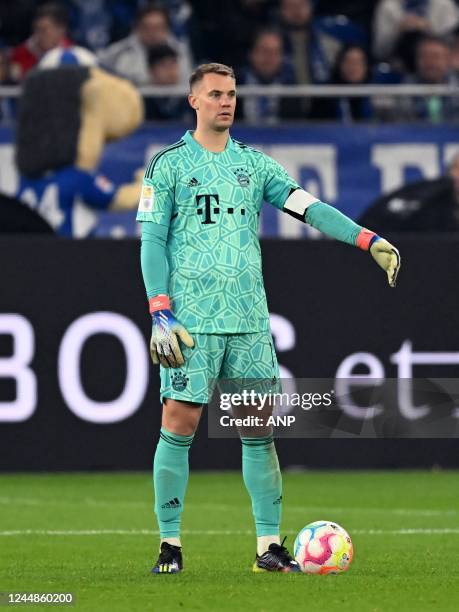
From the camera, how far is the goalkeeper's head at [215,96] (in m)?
7.60

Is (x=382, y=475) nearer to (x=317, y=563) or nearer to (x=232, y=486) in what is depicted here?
(x=232, y=486)

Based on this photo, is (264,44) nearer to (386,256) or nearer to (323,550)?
(386,256)

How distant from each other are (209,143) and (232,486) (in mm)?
5352

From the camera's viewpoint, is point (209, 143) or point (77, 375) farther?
point (77, 375)

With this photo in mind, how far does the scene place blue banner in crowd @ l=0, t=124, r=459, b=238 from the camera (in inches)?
578

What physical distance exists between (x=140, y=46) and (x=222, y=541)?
763 centimetres

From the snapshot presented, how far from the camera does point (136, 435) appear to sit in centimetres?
1327

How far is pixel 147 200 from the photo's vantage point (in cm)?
757

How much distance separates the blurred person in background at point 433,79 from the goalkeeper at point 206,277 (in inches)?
313

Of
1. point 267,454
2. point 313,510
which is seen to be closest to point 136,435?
point 313,510

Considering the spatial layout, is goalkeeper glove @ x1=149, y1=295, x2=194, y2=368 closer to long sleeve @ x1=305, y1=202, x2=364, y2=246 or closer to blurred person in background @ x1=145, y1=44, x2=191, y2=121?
long sleeve @ x1=305, y1=202, x2=364, y2=246

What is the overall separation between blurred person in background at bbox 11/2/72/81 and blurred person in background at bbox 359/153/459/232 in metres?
3.35

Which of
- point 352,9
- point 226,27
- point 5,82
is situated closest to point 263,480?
point 5,82

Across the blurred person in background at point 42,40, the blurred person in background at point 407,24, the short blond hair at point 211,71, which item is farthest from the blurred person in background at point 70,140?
the short blond hair at point 211,71
